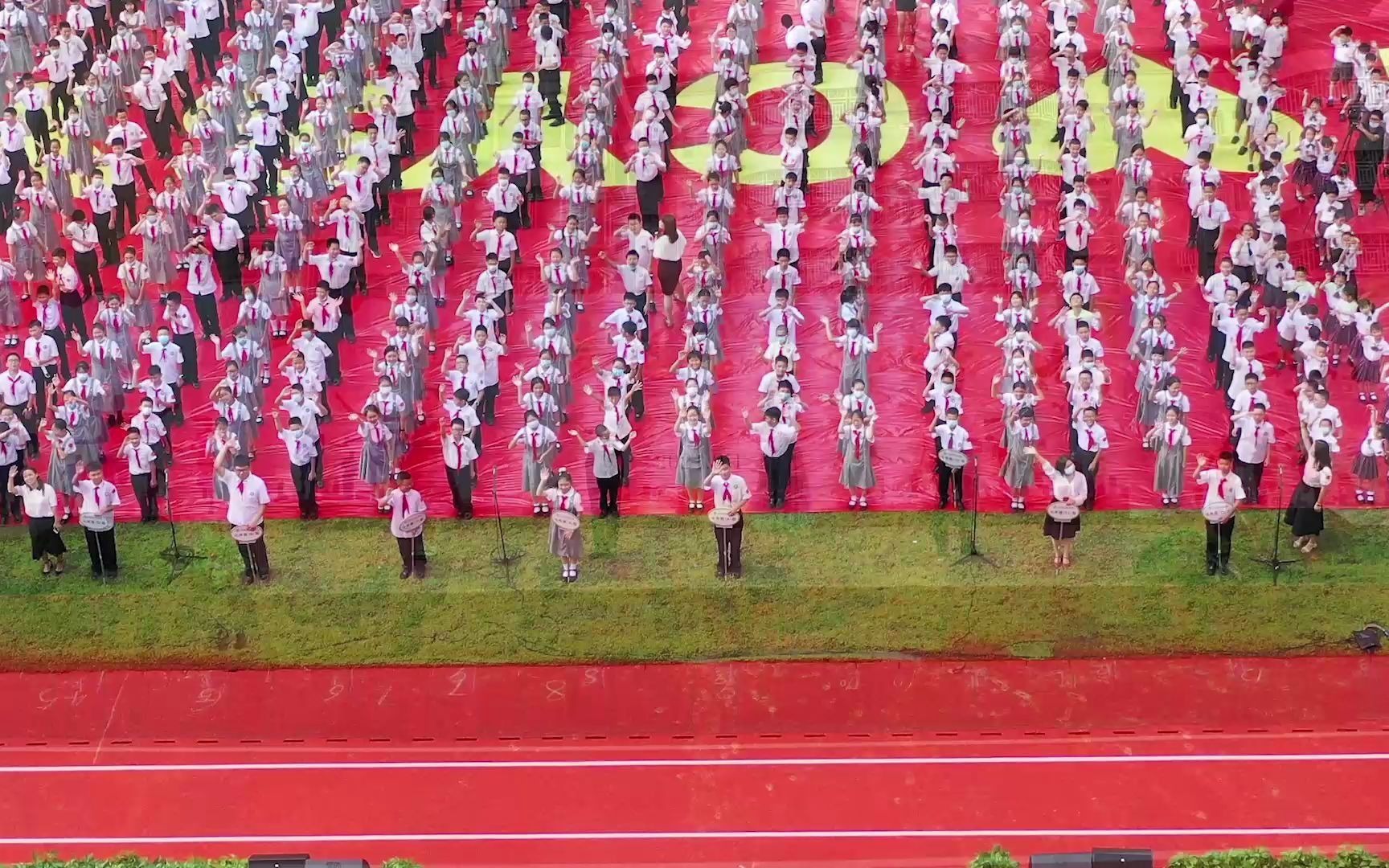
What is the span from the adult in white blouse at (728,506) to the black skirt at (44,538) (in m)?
→ 6.67

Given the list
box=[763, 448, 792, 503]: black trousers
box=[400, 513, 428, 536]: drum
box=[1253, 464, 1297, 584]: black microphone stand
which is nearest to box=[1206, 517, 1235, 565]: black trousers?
box=[1253, 464, 1297, 584]: black microphone stand

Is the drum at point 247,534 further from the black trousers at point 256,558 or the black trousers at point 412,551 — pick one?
the black trousers at point 412,551

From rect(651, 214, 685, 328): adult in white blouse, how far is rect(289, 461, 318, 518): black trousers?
492 cm

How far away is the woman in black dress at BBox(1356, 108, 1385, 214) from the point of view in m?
26.6

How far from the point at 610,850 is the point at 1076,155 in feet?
37.6

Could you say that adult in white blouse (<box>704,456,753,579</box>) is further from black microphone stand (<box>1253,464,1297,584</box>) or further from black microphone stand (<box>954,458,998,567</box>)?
black microphone stand (<box>1253,464,1297,584</box>)

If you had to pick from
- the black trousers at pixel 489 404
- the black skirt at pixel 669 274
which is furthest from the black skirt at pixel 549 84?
the black trousers at pixel 489 404

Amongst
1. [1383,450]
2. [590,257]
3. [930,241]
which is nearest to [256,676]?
[590,257]

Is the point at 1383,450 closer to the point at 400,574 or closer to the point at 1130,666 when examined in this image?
the point at 1130,666

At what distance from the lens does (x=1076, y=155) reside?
26.2 m

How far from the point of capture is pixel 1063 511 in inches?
837

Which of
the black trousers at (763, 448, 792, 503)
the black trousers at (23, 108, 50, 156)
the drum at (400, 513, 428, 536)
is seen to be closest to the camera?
the drum at (400, 513, 428, 536)

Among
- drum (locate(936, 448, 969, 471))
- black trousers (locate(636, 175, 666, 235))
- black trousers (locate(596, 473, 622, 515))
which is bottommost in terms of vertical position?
black trousers (locate(596, 473, 622, 515))

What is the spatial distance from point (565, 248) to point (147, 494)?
5.51 metres
